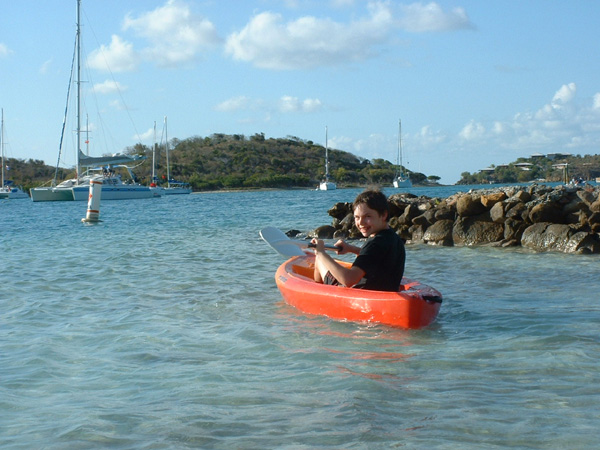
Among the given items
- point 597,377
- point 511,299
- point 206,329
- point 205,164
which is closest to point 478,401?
point 597,377

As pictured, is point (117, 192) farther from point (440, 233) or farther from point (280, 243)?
point (280, 243)

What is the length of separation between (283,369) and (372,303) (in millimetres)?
1449

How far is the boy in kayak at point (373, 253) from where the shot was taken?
562cm

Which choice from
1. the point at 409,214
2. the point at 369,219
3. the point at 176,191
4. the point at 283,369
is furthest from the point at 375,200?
the point at 176,191

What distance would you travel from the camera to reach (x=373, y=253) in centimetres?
582

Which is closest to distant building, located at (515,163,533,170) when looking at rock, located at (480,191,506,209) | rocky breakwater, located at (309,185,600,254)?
rocky breakwater, located at (309,185,600,254)

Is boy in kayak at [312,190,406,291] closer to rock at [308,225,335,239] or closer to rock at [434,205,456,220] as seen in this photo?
rock at [434,205,456,220]

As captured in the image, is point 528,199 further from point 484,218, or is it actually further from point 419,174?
point 419,174

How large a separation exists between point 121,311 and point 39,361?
2.06 meters

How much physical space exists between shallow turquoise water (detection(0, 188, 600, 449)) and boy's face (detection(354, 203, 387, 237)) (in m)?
0.93

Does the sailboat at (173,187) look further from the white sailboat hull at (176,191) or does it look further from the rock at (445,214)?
the rock at (445,214)

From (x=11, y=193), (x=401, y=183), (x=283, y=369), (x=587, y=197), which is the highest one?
(x=401, y=183)

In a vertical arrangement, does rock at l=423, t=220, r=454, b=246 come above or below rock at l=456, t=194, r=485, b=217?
below

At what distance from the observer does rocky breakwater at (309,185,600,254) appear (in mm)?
12430
